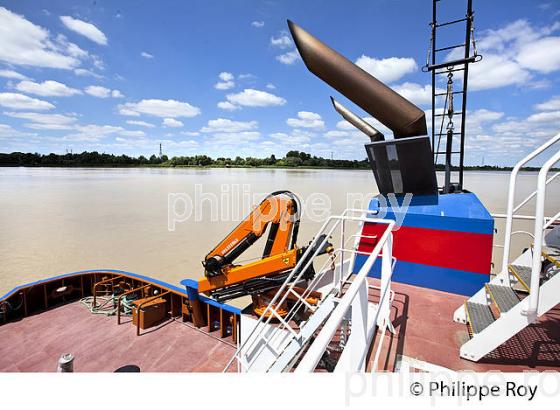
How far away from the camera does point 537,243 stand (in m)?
1.97

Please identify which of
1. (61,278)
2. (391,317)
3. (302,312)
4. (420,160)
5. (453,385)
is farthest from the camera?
(61,278)

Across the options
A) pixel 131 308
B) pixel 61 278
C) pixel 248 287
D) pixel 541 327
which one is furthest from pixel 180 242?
pixel 541 327

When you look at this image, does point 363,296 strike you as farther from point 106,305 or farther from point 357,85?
point 106,305

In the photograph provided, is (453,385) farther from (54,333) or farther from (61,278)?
(61,278)

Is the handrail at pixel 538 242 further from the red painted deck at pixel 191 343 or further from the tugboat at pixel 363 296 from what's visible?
the red painted deck at pixel 191 343

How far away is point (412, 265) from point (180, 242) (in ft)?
53.9

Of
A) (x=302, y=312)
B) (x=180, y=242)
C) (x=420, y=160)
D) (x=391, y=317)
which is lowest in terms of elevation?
(x=180, y=242)

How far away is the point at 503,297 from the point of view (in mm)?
2787

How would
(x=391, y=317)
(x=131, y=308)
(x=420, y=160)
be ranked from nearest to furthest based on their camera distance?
(x=391, y=317)
(x=420, y=160)
(x=131, y=308)

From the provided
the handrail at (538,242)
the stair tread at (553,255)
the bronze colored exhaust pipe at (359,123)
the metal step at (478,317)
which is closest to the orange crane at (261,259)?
the bronze colored exhaust pipe at (359,123)

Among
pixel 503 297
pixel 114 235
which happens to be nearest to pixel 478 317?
pixel 503 297

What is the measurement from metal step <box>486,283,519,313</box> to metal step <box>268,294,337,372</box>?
154 cm

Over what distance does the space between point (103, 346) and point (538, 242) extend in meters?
6.60

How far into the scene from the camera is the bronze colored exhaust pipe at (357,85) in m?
3.81
